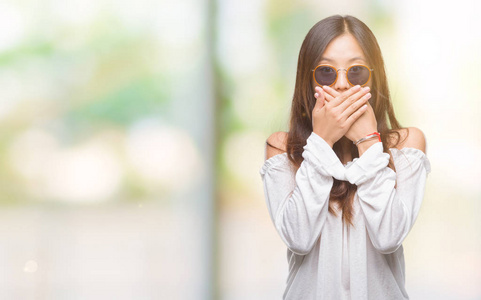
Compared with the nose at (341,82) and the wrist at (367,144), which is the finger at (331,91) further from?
the wrist at (367,144)

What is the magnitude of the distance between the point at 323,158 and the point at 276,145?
7.9 inches

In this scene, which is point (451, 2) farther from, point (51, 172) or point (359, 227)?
point (51, 172)

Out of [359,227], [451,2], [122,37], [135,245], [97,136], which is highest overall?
[451,2]

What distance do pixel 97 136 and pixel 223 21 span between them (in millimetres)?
865

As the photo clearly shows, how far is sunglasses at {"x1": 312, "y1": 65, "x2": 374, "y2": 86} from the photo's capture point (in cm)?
137

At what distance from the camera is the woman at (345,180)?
4.18 ft

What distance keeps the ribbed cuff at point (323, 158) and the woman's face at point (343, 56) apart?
144 millimetres

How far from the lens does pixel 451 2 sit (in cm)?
259

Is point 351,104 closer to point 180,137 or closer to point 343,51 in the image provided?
point 343,51

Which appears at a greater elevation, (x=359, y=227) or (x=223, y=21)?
(x=223, y=21)

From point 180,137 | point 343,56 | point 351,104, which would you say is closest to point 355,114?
point 351,104

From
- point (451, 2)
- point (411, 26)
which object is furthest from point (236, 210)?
point (451, 2)

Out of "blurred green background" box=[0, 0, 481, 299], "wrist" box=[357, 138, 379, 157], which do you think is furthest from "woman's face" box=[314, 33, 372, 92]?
"blurred green background" box=[0, 0, 481, 299]

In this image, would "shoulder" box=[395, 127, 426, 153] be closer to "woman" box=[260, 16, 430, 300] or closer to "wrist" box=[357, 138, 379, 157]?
"woman" box=[260, 16, 430, 300]
